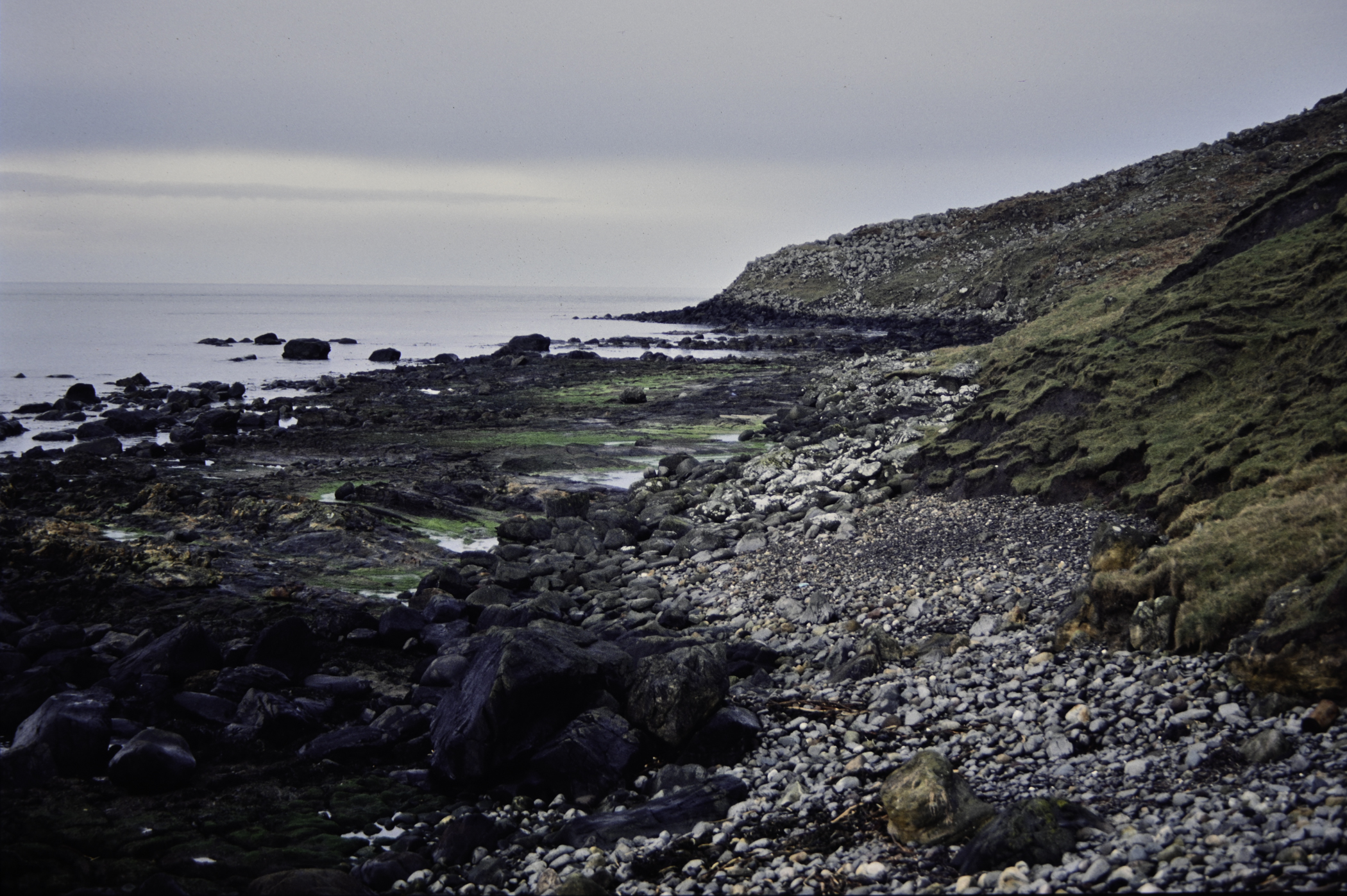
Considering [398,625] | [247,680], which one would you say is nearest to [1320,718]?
[247,680]

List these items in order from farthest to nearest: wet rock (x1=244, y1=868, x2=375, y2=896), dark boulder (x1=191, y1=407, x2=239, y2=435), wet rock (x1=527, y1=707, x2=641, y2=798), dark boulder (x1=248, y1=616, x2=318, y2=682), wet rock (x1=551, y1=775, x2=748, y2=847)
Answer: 1. dark boulder (x1=191, y1=407, x2=239, y2=435)
2. dark boulder (x1=248, y1=616, x2=318, y2=682)
3. wet rock (x1=527, y1=707, x2=641, y2=798)
4. wet rock (x1=551, y1=775, x2=748, y2=847)
5. wet rock (x1=244, y1=868, x2=375, y2=896)

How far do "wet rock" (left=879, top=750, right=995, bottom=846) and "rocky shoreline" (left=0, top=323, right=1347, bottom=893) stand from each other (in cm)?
3

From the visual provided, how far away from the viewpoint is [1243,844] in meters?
4.95

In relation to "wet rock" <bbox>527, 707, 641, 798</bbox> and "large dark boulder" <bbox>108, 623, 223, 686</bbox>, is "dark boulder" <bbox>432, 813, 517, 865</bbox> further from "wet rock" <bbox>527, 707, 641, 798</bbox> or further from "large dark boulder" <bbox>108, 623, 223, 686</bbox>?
"large dark boulder" <bbox>108, 623, 223, 686</bbox>

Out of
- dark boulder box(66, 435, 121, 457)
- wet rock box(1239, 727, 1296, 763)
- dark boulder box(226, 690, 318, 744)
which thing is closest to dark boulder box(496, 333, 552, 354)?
dark boulder box(66, 435, 121, 457)

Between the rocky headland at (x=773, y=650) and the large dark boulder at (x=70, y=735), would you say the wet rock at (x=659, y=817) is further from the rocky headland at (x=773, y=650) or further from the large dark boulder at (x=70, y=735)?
the large dark boulder at (x=70, y=735)

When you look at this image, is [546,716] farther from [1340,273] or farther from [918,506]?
[1340,273]

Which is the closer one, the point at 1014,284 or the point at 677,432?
the point at 677,432

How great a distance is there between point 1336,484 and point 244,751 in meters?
11.2

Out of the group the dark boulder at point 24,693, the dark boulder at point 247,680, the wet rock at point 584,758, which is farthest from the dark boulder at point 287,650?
the wet rock at point 584,758

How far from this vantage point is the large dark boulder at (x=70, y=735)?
8.67 m

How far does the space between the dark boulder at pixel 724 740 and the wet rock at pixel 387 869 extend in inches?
100

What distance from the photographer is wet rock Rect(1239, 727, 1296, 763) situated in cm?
579

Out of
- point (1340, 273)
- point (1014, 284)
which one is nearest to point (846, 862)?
Result: point (1340, 273)
